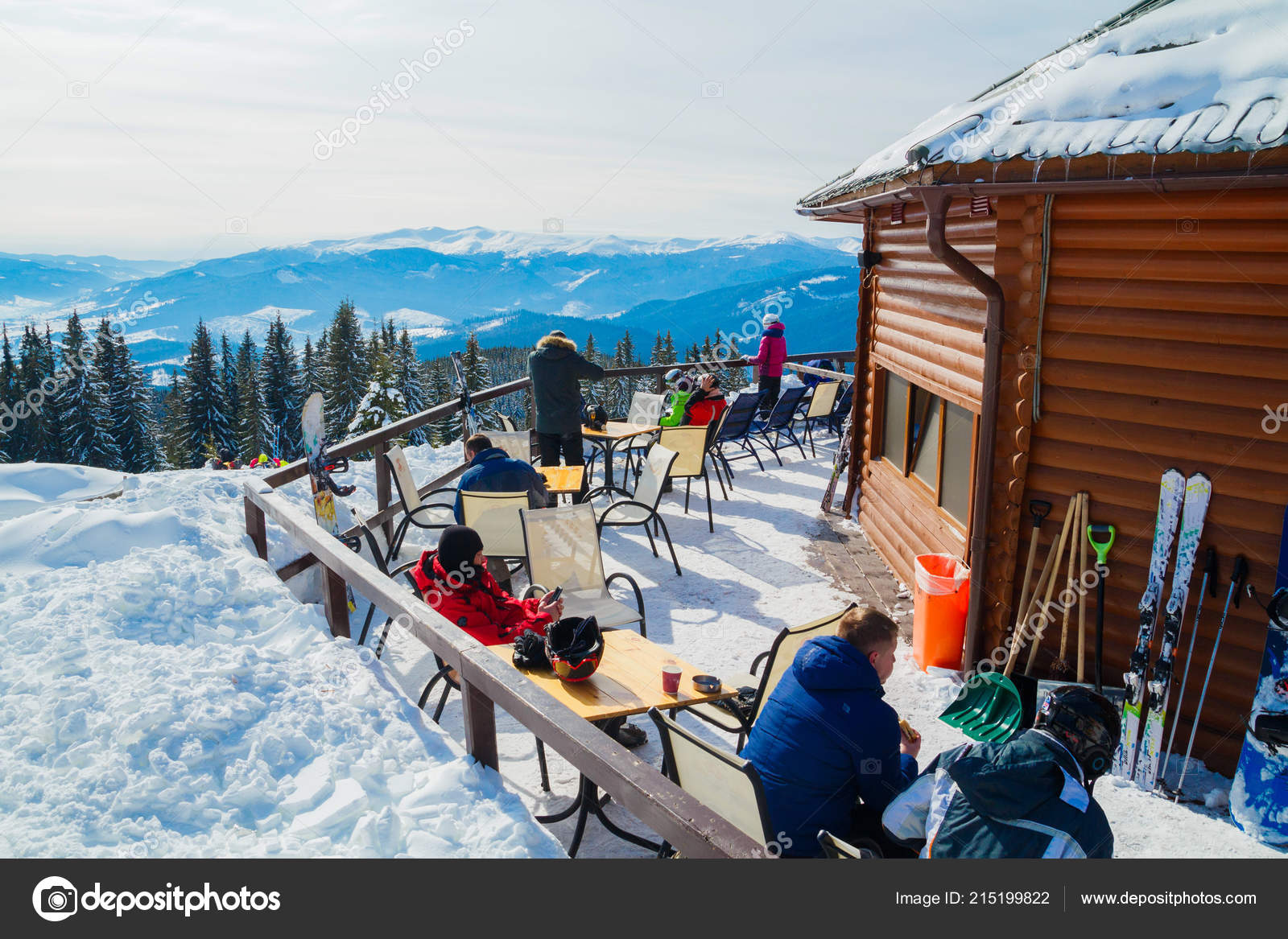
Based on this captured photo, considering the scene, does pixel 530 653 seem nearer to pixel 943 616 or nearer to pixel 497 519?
pixel 497 519

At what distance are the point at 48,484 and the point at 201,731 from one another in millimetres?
4694

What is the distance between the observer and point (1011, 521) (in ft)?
14.1

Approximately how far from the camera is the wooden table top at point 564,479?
6723 mm

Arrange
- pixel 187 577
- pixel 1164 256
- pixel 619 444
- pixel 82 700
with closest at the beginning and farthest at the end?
pixel 82 700, pixel 1164 256, pixel 187 577, pixel 619 444

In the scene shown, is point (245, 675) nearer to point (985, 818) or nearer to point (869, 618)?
point (869, 618)

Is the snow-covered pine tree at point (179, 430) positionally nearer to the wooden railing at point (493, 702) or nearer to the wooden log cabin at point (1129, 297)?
the wooden railing at point (493, 702)

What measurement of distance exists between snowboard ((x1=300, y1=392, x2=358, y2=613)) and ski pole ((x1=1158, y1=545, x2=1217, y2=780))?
500cm

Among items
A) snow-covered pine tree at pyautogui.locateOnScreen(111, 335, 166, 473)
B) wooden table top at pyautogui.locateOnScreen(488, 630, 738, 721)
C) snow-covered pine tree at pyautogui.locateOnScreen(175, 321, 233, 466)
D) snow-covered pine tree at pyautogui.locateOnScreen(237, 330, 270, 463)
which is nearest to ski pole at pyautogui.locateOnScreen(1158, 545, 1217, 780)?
wooden table top at pyautogui.locateOnScreen(488, 630, 738, 721)

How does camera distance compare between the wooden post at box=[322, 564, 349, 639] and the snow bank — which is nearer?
the wooden post at box=[322, 564, 349, 639]

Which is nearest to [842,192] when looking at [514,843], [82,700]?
[514,843]

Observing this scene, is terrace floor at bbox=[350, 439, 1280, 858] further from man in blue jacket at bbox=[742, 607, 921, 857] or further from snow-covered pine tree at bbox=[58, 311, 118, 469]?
snow-covered pine tree at bbox=[58, 311, 118, 469]

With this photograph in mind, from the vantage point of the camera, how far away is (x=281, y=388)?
57281 millimetres

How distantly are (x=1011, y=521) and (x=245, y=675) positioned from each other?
155 inches

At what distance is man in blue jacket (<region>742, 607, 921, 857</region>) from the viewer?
7.91 feet
